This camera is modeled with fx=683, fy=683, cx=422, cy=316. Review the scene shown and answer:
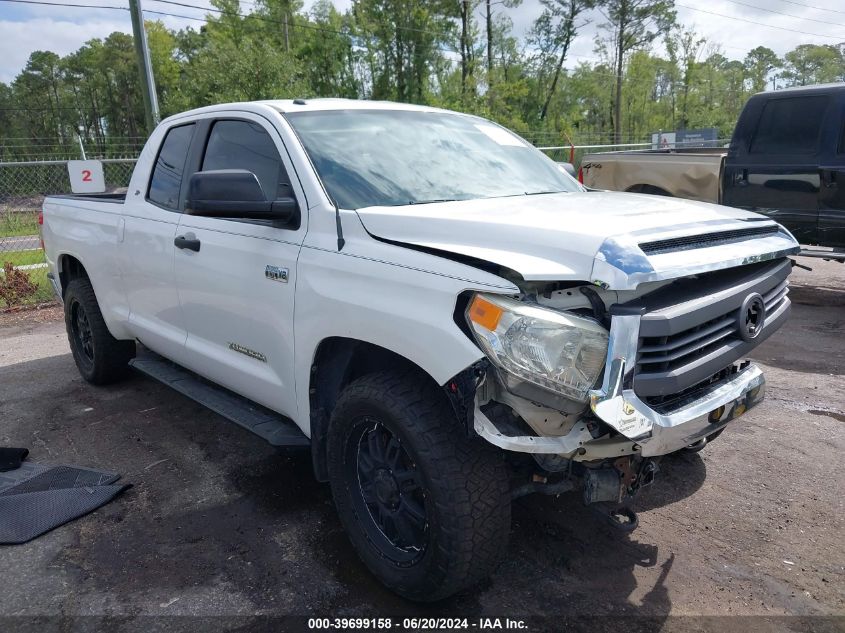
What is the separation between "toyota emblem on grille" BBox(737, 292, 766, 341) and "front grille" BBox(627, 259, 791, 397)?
0.05 ft

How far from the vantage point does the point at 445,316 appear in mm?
2344

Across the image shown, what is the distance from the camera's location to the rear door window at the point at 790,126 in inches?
287

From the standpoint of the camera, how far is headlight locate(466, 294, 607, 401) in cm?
216

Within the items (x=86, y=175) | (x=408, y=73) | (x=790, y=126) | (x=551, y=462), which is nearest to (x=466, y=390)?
(x=551, y=462)

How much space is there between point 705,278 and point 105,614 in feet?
8.86

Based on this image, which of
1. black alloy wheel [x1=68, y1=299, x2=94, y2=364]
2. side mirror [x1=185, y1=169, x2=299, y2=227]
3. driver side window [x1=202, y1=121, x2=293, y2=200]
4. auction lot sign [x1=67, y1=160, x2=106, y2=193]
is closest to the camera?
side mirror [x1=185, y1=169, x2=299, y2=227]

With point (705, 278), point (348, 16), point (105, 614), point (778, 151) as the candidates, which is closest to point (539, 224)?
point (705, 278)

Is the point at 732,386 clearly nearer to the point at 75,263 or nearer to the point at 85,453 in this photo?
the point at 85,453

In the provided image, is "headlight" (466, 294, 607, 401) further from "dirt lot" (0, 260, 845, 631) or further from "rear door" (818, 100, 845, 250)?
"rear door" (818, 100, 845, 250)

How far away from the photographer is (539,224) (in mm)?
2492

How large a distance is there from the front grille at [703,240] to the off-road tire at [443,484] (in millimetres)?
909

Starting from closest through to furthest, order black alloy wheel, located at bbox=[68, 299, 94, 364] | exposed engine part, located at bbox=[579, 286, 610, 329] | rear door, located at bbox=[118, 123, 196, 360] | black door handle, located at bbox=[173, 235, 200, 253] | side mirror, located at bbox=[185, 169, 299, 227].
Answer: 1. exposed engine part, located at bbox=[579, 286, 610, 329]
2. side mirror, located at bbox=[185, 169, 299, 227]
3. black door handle, located at bbox=[173, 235, 200, 253]
4. rear door, located at bbox=[118, 123, 196, 360]
5. black alloy wheel, located at bbox=[68, 299, 94, 364]

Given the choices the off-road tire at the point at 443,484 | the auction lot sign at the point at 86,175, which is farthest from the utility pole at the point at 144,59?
the off-road tire at the point at 443,484

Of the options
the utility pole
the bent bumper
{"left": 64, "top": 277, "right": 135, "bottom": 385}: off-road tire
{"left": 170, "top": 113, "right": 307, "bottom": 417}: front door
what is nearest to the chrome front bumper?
the bent bumper
